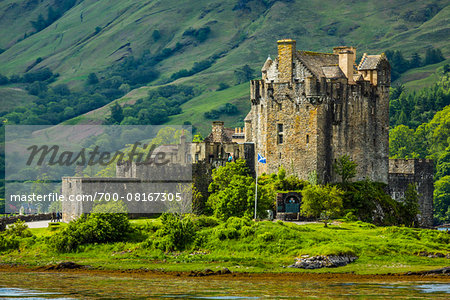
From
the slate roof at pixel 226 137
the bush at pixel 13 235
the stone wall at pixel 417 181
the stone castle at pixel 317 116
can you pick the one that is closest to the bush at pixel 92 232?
the bush at pixel 13 235

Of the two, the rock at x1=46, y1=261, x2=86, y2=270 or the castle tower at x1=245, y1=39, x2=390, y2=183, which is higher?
the castle tower at x1=245, y1=39, x2=390, y2=183

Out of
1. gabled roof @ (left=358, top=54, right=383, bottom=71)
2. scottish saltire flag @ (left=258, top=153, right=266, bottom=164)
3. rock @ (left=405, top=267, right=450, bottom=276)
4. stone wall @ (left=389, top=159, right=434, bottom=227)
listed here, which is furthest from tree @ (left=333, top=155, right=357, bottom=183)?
rock @ (left=405, top=267, right=450, bottom=276)

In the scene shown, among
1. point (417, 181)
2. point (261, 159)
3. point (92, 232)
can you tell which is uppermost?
point (261, 159)

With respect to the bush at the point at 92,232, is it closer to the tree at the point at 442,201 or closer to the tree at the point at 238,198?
the tree at the point at 238,198

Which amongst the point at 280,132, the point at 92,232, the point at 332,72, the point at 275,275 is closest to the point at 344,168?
the point at 280,132

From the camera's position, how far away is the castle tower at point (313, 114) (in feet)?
338

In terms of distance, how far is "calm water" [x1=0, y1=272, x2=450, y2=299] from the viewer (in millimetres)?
66375

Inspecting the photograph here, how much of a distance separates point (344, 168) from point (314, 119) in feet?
21.8

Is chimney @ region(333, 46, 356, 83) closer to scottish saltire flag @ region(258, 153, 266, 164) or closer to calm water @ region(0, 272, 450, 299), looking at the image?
scottish saltire flag @ region(258, 153, 266, 164)

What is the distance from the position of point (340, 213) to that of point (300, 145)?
389 inches

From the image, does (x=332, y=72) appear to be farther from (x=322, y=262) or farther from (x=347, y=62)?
(x=322, y=262)

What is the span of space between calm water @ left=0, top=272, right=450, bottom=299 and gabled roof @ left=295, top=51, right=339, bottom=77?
118ft

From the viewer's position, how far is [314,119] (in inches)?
4040

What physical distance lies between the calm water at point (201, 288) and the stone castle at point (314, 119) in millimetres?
25821
